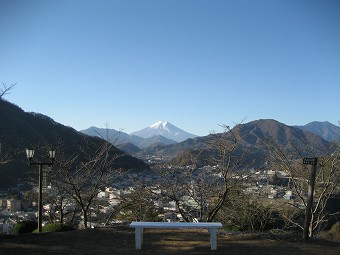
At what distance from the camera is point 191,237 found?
6.86 metres

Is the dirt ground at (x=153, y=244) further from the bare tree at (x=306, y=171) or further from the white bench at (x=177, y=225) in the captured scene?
the bare tree at (x=306, y=171)

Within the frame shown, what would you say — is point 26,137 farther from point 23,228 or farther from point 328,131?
point 328,131

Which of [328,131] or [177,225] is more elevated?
[328,131]

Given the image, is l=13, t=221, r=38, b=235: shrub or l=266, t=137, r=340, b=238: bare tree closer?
l=13, t=221, r=38, b=235: shrub

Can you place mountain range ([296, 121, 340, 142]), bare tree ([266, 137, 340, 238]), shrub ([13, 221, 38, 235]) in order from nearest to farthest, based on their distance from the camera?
1. shrub ([13, 221, 38, 235])
2. bare tree ([266, 137, 340, 238])
3. mountain range ([296, 121, 340, 142])

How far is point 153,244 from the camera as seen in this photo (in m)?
6.29

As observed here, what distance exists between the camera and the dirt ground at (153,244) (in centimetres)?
572

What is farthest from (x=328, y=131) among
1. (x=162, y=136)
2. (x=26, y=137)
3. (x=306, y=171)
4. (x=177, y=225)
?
(x=162, y=136)

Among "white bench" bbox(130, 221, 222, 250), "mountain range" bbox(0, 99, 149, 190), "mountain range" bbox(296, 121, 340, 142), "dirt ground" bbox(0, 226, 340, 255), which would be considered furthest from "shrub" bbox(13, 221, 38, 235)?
"mountain range" bbox(0, 99, 149, 190)

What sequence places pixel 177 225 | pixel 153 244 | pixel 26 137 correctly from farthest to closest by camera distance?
pixel 26 137, pixel 153 244, pixel 177 225

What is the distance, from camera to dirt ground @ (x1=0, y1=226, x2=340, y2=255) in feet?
18.8

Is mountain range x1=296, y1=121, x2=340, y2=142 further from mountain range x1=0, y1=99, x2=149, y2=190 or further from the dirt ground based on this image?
mountain range x1=0, y1=99, x2=149, y2=190

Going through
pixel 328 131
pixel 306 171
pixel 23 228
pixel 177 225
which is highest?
pixel 328 131

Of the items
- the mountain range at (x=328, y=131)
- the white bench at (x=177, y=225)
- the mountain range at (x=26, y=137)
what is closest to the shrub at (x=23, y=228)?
the white bench at (x=177, y=225)
